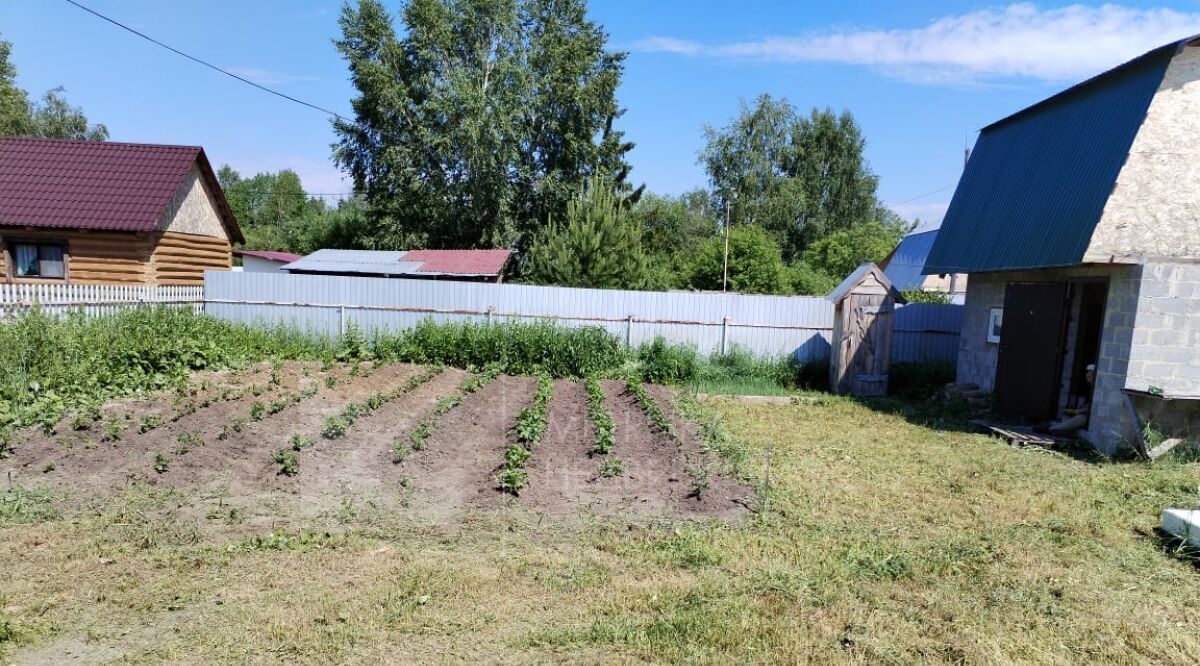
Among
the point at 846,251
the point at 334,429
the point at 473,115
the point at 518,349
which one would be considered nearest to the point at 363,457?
the point at 334,429

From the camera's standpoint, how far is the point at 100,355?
10.2m

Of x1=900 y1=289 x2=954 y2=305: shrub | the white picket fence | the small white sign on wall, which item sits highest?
x1=900 y1=289 x2=954 y2=305: shrub

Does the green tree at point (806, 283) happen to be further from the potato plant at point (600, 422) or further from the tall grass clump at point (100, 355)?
the tall grass clump at point (100, 355)

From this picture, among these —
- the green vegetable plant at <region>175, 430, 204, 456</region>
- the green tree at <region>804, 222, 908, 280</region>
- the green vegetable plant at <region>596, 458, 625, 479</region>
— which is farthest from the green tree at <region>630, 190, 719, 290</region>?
the green vegetable plant at <region>175, 430, 204, 456</region>

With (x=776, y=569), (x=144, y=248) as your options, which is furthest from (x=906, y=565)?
(x=144, y=248)

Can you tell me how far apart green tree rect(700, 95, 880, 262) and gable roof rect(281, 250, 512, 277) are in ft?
83.2

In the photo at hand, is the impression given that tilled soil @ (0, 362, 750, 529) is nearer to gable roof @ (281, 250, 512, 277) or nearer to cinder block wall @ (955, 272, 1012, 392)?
cinder block wall @ (955, 272, 1012, 392)

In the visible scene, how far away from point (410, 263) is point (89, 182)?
9.16 metres

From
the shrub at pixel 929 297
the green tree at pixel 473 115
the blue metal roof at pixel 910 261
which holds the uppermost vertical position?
the green tree at pixel 473 115

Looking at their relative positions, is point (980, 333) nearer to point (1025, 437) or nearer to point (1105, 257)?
point (1025, 437)

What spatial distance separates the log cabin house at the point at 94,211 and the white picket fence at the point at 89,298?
362 centimetres

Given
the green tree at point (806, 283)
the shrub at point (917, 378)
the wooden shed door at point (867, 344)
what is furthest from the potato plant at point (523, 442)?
the green tree at point (806, 283)

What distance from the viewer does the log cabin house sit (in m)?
17.7

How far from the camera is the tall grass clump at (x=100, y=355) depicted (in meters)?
8.51
